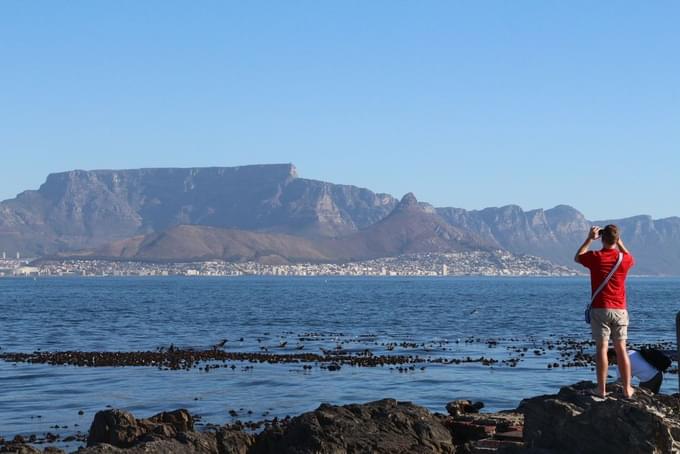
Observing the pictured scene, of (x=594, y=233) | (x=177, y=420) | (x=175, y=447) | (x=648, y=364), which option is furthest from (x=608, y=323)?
(x=177, y=420)

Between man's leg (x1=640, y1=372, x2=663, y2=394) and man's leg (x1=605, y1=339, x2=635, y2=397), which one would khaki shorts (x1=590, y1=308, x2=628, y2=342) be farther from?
man's leg (x1=640, y1=372, x2=663, y2=394)

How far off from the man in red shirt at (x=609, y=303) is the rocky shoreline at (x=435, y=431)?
0.47 metres

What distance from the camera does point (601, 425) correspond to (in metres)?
14.6

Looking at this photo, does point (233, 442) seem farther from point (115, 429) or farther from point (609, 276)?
point (609, 276)

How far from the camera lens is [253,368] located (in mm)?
45156

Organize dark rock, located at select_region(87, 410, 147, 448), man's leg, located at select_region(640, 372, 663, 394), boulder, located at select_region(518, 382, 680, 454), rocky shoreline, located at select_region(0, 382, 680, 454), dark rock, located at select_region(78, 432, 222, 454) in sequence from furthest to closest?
1. dark rock, located at select_region(87, 410, 147, 448)
2. man's leg, located at select_region(640, 372, 663, 394)
3. dark rock, located at select_region(78, 432, 222, 454)
4. rocky shoreline, located at select_region(0, 382, 680, 454)
5. boulder, located at select_region(518, 382, 680, 454)

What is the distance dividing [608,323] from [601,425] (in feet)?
7.10

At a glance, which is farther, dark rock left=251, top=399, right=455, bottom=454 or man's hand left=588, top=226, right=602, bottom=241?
dark rock left=251, top=399, right=455, bottom=454

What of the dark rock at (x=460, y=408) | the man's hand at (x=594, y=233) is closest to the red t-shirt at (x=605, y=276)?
the man's hand at (x=594, y=233)

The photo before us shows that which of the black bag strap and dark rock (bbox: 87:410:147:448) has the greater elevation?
the black bag strap

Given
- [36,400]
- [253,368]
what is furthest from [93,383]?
[253,368]

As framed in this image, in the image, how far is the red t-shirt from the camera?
16203mm

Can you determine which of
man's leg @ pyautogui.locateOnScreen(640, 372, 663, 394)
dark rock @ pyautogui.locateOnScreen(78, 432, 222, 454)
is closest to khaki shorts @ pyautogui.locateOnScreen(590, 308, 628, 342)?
man's leg @ pyautogui.locateOnScreen(640, 372, 663, 394)

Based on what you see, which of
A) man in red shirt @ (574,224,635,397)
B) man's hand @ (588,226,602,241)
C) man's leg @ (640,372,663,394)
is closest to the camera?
man in red shirt @ (574,224,635,397)
